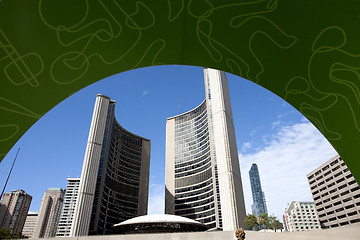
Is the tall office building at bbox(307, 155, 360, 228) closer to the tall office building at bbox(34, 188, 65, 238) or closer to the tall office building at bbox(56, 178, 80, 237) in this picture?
the tall office building at bbox(56, 178, 80, 237)

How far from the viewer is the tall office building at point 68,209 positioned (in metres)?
113

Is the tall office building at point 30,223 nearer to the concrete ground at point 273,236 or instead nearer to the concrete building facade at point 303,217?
the concrete building facade at point 303,217

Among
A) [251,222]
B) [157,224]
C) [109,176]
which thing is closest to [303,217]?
[251,222]

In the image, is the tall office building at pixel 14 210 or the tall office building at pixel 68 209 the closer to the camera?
the tall office building at pixel 68 209

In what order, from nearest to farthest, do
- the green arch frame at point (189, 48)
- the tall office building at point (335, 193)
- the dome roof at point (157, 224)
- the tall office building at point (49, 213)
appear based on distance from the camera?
1. the green arch frame at point (189, 48)
2. the dome roof at point (157, 224)
3. the tall office building at point (335, 193)
4. the tall office building at point (49, 213)

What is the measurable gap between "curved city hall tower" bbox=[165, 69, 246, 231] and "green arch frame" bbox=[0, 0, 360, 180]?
169 ft

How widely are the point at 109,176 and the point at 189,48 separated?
6833cm

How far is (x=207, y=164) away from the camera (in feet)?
254

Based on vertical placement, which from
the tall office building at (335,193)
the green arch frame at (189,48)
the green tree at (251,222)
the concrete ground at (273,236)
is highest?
the tall office building at (335,193)

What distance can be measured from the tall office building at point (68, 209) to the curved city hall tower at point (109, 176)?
164ft

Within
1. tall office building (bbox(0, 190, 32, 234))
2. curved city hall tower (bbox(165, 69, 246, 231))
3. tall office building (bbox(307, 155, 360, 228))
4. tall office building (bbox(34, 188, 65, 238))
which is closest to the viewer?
curved city hall tower (bbox(165, 69, 246, 231))

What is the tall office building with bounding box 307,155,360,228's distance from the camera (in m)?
71.2

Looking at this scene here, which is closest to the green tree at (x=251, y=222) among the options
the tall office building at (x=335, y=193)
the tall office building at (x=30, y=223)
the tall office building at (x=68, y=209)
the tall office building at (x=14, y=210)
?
the tall office building at (x=335, y=193)

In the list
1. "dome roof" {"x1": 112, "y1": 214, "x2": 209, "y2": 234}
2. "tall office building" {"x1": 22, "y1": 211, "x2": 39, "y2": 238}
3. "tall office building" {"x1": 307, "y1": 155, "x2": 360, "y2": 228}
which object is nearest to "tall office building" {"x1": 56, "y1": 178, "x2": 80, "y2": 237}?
"tall office building" {"x1": 22, "y1": 211, "x2": 39, "y2": 238}
